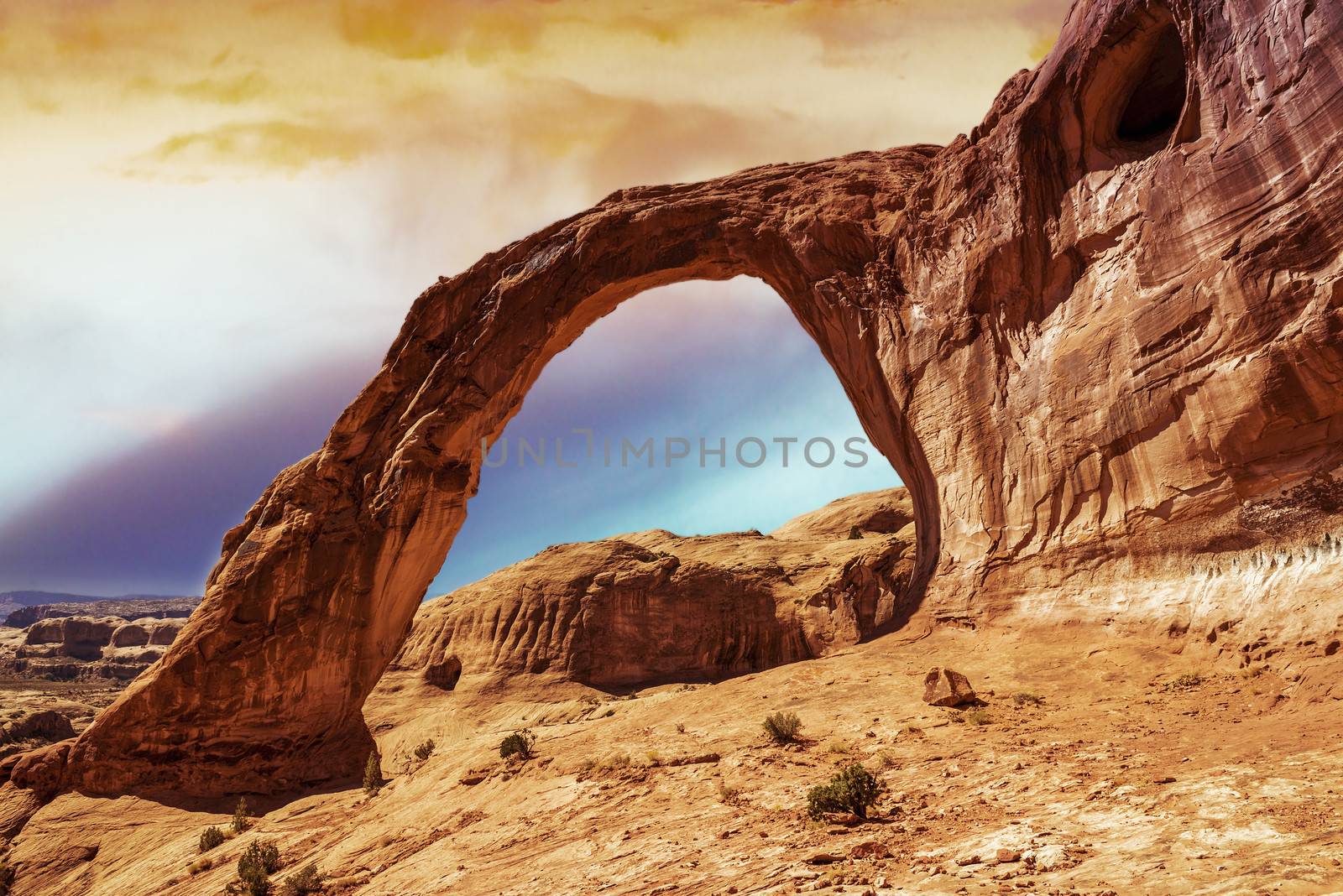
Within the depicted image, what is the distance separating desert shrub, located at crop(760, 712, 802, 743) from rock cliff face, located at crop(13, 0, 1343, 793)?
538 cm

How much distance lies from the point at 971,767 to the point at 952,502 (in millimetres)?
8218

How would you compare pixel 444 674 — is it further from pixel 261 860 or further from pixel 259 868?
pixel 259 868

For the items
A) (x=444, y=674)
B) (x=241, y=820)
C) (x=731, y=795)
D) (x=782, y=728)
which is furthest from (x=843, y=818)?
(x=444, y=674)

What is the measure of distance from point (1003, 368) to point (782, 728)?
334 inches

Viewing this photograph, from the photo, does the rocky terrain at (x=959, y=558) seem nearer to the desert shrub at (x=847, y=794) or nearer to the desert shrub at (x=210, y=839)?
the desert shrub at (x=847, y=794)

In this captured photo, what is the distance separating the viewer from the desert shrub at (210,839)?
1560cm

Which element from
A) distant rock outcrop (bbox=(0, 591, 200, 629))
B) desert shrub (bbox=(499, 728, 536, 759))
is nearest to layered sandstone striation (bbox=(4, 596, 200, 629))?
distant rock outcrop (bbox=(0, 591, 200, 629))

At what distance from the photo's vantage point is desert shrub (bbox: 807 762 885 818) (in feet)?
25.6

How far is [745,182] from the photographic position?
22453 millimetres

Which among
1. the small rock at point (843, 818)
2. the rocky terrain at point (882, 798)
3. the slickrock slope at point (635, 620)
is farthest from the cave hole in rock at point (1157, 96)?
the slickrock slope at point (635, 620)

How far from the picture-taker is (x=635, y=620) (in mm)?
42219

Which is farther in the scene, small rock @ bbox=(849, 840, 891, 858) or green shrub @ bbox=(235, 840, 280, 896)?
green shrub @ bbox=(235, 840, 280, 896)

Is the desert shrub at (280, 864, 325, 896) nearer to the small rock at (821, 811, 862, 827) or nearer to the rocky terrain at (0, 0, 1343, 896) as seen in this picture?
the rocky terrain at (0, 0, 1343, 896)

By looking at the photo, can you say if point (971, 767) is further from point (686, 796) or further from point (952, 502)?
point (952, 502)
